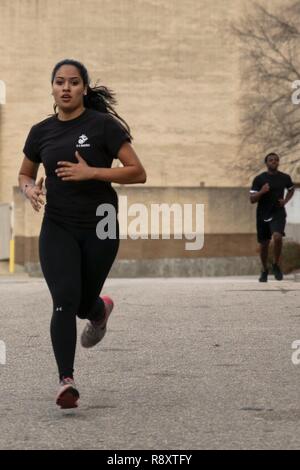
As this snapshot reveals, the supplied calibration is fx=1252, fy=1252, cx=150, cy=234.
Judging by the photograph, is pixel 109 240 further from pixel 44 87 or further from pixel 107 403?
pixel 44 87

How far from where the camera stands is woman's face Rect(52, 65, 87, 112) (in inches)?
Result: 293

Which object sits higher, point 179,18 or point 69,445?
point 179,18

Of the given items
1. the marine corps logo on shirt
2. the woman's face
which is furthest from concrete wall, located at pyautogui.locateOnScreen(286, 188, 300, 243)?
the marine corps logo on shirt

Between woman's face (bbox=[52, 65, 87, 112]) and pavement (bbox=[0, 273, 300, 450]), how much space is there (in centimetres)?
177

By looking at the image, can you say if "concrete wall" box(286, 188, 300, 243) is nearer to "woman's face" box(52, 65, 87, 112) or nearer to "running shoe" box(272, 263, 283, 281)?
"running shoe" box(272, 263, 283, 281)

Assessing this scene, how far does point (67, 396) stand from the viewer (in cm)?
695

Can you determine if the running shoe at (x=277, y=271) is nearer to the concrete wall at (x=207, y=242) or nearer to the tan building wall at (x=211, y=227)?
the concrete wall at (x=207, y=242)

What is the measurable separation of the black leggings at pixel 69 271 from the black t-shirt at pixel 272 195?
1134 cm

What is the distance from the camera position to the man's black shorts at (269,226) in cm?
1866

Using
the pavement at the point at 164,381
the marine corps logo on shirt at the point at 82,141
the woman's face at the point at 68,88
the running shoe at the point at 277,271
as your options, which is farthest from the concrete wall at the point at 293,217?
the marine corps logo on shirt at the point at 82,141

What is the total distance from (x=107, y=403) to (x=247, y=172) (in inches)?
1159

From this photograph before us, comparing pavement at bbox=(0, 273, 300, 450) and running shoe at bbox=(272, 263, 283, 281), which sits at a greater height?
pavement at bbox=(0, 273, 300, 450)
